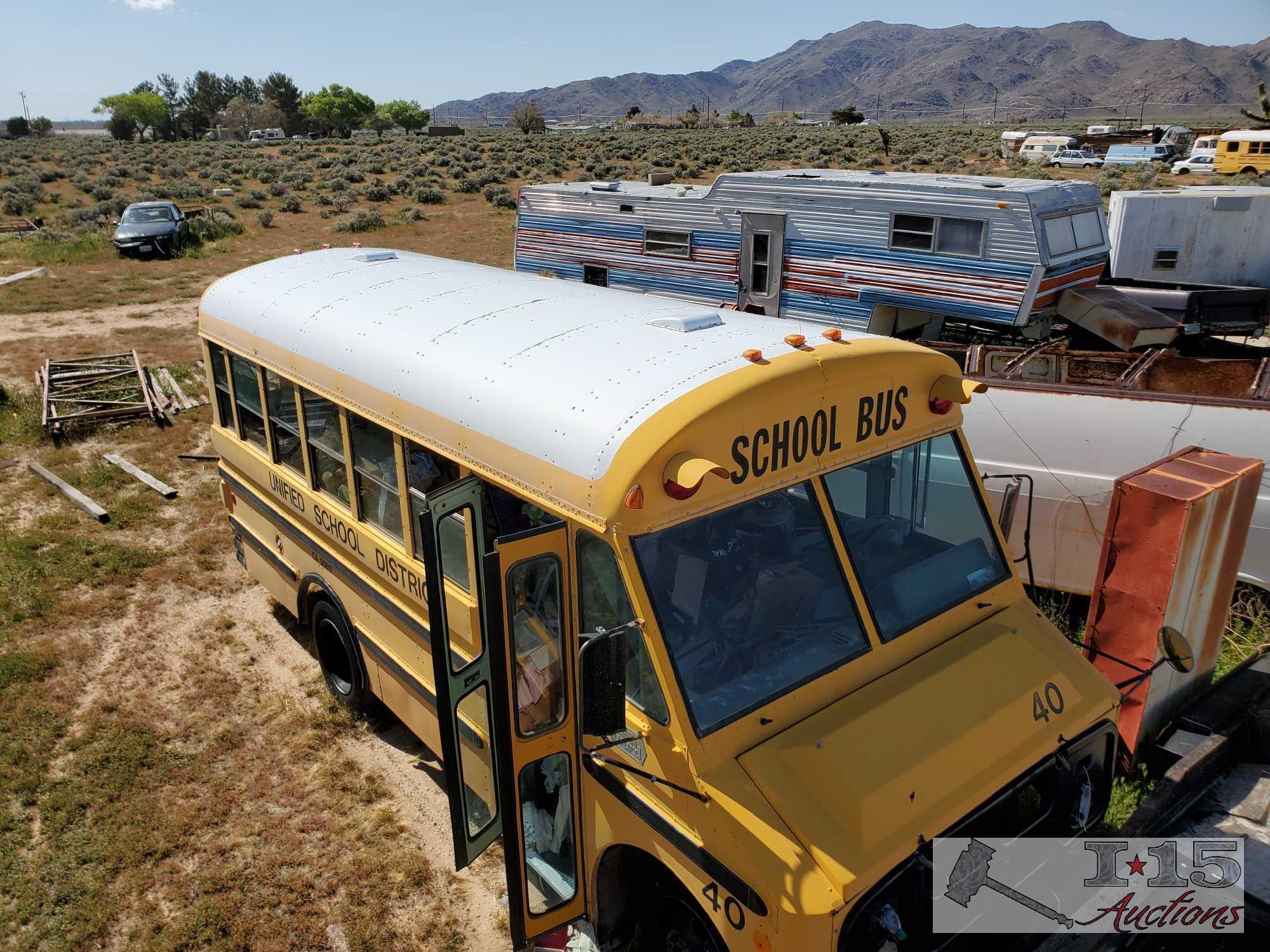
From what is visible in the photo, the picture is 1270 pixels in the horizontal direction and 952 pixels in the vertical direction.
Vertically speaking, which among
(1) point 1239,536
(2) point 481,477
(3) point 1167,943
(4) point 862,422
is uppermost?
(4) point 862,422

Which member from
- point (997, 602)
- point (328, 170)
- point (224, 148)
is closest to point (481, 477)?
point (997, 602)

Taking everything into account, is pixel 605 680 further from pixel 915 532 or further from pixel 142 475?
pixel 142 475

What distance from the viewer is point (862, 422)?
11.9 ft

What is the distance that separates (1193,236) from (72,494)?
1887cm

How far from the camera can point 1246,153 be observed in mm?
32688

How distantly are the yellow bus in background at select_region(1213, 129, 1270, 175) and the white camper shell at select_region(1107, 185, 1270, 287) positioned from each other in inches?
758

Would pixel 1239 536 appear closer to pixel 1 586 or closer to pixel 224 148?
pixel 1 586

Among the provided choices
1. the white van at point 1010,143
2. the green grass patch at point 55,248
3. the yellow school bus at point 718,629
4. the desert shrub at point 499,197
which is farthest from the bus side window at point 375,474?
the white van at point 1010,143

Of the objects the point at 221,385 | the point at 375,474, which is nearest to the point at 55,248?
the point at 221,385

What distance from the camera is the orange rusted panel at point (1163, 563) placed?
4.52 metres

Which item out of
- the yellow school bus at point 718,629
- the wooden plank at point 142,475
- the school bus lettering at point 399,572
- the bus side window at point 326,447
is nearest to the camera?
the yellow school bus at point 718,629

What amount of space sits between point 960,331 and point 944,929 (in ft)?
38.9

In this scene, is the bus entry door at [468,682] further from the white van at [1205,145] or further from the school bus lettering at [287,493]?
the white van at [1205,145]

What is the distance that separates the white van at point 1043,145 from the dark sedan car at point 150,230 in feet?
126
